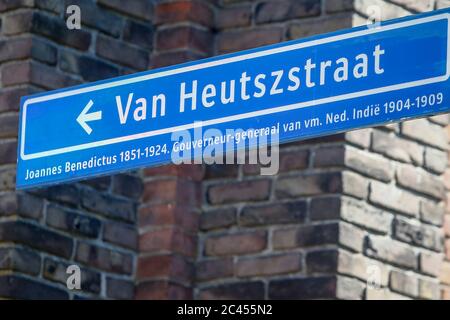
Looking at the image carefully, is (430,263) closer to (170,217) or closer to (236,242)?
(236,242)

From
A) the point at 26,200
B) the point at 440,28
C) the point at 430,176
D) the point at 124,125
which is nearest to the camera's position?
the point at 440,28

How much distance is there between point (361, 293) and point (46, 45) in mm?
1699

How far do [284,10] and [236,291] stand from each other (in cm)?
127

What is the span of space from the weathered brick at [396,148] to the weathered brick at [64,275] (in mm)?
1323

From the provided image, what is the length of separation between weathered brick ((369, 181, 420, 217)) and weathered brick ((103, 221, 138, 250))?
1.07 meters

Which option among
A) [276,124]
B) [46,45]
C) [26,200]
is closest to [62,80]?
[46,45]

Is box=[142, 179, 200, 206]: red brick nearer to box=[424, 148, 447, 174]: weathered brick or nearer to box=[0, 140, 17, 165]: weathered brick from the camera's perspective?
box=[0, 140, 17, 165]: weathered brick

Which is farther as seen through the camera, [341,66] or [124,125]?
[124,125]

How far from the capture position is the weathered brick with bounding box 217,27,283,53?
609 centimetres

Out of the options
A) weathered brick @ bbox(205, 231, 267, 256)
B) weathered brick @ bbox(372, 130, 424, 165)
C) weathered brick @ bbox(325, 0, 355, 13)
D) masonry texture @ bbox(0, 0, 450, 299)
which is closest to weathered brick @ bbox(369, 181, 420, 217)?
masonry texture @ bbox(0, 0, 450, 299)

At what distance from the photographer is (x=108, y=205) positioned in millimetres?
5961

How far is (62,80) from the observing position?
5867mm

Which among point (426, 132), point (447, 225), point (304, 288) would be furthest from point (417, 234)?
point (304, 288)

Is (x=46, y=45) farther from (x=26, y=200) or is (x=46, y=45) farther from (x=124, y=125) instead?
(x=124, y=125)
